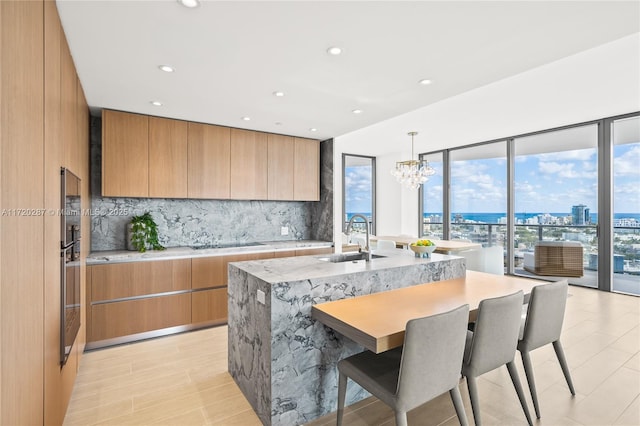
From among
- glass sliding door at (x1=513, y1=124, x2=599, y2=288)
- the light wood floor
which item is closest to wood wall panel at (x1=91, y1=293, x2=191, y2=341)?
the light wood floor

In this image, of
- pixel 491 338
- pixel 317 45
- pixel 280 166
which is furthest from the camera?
pixel 280 166

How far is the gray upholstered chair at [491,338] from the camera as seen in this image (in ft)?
5.99

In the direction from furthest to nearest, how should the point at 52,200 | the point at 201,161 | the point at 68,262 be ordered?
the point at 201,161 < the point at 68,262 < the point at 52,200

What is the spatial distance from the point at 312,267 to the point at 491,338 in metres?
1.22

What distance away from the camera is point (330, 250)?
4.68m

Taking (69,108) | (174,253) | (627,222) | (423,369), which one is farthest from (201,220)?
(627,222)

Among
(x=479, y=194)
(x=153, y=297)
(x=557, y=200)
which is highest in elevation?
(x=479, y=194)

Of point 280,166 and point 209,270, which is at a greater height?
point 280,166

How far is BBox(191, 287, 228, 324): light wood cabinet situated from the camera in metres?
3.67

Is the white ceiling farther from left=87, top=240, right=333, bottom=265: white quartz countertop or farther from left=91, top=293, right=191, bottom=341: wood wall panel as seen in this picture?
left=91, top=293, right=191, bottom=341: wood wall panel

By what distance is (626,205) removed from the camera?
4777mm

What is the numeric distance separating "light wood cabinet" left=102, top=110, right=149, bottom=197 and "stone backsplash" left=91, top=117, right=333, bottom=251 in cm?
38

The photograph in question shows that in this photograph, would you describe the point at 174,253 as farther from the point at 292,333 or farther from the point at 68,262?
the point at 292,333

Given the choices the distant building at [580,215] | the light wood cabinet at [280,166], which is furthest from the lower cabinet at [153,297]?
the distant building at [580,215]
